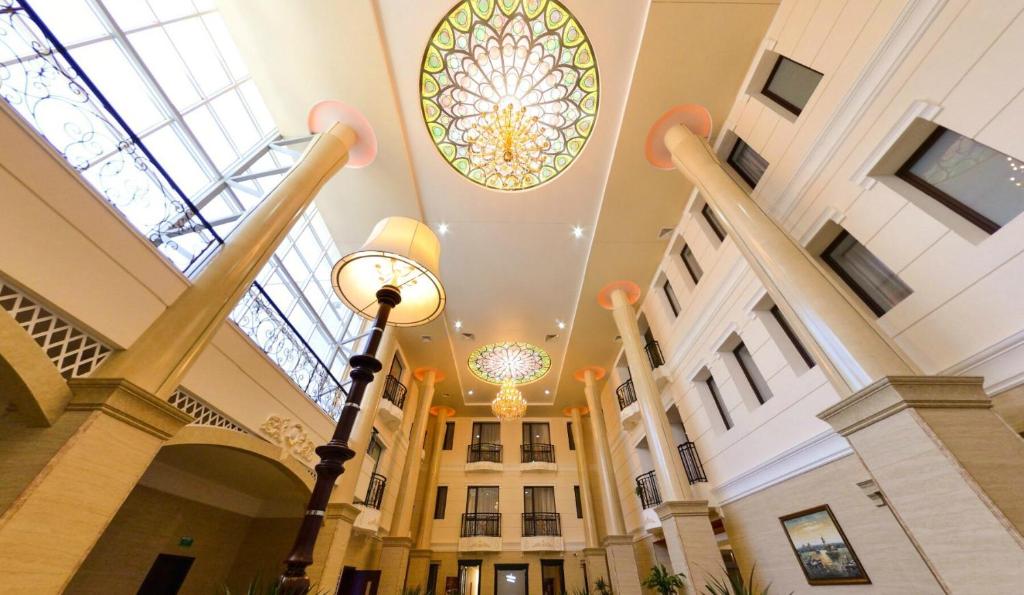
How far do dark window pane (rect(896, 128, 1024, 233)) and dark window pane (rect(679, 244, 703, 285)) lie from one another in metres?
3.18

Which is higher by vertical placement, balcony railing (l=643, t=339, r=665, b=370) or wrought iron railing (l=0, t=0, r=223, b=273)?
balcony railing (l=643, t=339, r=665, b=370)

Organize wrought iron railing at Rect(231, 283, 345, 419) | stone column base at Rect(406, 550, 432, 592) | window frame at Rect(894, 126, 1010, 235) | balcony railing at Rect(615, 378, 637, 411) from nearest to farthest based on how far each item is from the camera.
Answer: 1. window frame at Rect(894, 126, 1010, 235)
2. wrought iron railing at Rect(231, 283, 345, 419)
3. balcony railing at Rect(615, 378, 637, 411)
4. stone column base at Rect(406, 550, 432, 592)

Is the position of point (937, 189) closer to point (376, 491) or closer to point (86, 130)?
point (86, 130)

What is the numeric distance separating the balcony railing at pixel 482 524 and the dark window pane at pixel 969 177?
11.6m

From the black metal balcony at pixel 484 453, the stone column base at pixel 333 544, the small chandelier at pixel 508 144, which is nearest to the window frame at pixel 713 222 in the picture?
the small chandelier at pixel 508 144

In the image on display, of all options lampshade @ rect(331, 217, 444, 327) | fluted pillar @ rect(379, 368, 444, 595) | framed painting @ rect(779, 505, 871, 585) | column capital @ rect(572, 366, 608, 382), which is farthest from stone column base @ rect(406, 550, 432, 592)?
lampshade @ rect(331, 217, 444, 327)

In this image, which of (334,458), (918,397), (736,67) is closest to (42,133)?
(334,458)

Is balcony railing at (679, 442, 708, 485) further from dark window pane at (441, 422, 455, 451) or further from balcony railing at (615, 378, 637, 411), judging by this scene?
dark window pane at (441, 422, 455, 451)

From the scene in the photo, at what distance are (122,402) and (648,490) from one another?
26.6ft

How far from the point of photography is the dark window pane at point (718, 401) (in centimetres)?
541

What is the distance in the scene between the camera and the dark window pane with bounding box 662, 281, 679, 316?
22.4 ft

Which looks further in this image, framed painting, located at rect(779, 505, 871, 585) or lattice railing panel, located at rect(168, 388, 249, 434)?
framed painting, located at rect(779, 505, 871, 585)

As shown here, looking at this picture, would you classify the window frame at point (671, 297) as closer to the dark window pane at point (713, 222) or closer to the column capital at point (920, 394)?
the dark window pane at point (713, 222)

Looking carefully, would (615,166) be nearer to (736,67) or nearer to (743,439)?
(736,67)
